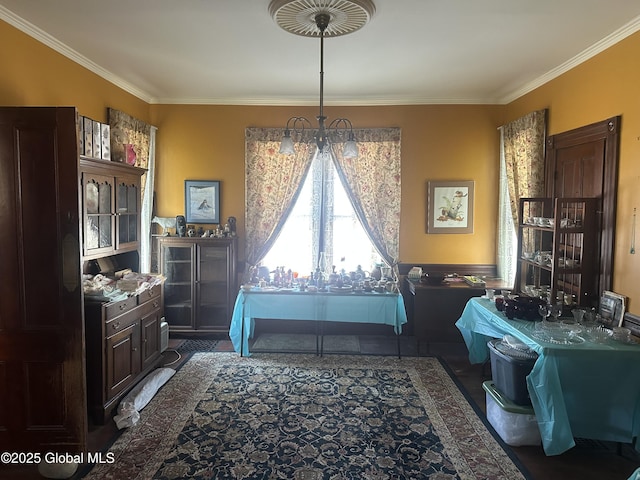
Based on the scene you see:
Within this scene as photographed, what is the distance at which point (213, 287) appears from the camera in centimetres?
537

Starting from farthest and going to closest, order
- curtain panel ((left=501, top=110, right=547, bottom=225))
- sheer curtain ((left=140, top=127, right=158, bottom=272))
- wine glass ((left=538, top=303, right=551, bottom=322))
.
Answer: sheer curtain ((left=140, top=127, right=158, bottom=272)), curtain panel ((left=501, top=110, right=547, bottom=225)), wine glass ((left=538, top=303, right=551, bottom=322))

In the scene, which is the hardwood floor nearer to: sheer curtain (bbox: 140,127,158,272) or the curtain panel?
the curtain panel

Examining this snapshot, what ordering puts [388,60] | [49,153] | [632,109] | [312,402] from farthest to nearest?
[388,60] → [312,402] → [632,109] → [49,153]

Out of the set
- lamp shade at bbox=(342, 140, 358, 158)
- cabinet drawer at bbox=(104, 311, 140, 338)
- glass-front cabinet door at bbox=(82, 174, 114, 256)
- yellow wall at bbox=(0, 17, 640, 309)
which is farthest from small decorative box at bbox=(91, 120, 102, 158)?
lamp shade at bbox=(342, 140, 358, 158)

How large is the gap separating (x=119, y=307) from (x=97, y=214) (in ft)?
2.65

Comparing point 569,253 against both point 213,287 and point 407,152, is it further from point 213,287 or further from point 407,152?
point 213,287

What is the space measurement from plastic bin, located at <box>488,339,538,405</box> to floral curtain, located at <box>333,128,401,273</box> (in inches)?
93.3

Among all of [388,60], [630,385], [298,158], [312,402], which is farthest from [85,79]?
[630,385]

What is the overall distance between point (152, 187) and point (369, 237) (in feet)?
9.49

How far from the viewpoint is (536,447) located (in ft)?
9.73

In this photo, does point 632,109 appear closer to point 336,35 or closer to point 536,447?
point 336,35

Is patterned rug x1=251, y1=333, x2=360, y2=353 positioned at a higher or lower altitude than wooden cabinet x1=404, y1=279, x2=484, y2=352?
lower

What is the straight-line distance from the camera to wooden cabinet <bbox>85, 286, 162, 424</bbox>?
3217 millimetres

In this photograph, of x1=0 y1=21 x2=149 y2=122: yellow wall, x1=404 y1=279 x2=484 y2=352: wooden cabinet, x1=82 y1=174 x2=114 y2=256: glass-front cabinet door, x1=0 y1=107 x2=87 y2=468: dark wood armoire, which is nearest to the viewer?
x1=0 y1=107 x2=87 y2=468: dark wood armoire
